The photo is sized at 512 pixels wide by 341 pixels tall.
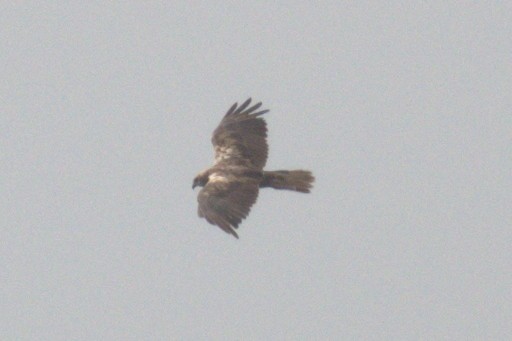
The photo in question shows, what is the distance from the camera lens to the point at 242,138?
24641 millimetres

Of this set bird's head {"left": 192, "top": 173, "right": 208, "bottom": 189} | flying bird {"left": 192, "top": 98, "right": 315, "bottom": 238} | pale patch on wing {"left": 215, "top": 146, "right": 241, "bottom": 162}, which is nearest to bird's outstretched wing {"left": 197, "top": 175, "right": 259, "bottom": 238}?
flying bird {"left": 192, "top": 98, "right": 315, "bottom": 238}

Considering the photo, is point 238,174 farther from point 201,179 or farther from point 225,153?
point 225,153

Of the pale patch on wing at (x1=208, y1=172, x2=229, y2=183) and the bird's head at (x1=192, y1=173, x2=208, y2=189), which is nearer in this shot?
the pale patch on wing at (x1=208, y1=172, x2=229, y2=183)

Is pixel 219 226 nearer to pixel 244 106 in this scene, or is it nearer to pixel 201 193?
pixel 201 193

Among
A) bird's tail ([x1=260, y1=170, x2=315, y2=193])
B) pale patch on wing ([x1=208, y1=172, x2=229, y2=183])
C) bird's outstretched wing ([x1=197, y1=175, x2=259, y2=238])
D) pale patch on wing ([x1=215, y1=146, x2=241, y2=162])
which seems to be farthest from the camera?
pale patch on wing ([x1=215, y1=146, x2=241, y2=162])

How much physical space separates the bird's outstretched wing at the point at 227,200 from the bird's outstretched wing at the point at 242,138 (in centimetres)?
138

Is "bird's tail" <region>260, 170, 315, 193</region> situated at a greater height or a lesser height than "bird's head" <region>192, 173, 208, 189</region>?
greater

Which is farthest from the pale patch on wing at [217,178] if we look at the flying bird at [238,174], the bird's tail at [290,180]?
the bird's tail at [290,180]

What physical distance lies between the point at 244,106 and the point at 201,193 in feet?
12.5

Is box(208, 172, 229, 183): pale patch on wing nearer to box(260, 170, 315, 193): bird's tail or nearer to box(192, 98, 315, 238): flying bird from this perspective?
box(192, 98, 315, 238): flying bird

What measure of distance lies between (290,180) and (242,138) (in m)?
1.51

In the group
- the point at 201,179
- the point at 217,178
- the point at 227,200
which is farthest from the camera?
the point at 201,179

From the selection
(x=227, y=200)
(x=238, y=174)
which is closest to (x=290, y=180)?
(x=238, y=174)

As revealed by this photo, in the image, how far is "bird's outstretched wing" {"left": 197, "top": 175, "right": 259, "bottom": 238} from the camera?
2088cm
